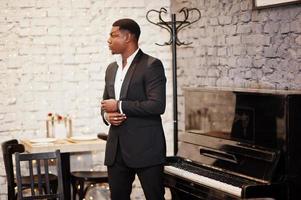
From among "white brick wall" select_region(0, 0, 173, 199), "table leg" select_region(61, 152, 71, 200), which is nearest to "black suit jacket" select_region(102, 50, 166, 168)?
"table leg" select_region(61, 152, 71, 200)

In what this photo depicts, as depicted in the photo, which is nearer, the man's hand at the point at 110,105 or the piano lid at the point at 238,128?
the piano lid at the point at 238,128

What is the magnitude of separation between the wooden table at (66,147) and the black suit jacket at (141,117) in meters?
1.14

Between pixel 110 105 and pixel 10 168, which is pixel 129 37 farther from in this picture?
pixel 10 168

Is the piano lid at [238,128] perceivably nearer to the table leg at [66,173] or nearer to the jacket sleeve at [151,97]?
the jacket sleeve at [151,97]

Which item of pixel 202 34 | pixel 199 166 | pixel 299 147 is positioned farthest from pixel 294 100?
pixel 202 34

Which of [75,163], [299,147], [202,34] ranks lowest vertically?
[75,163]

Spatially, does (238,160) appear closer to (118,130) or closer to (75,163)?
(118,130)

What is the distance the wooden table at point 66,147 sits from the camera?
489 centimetres

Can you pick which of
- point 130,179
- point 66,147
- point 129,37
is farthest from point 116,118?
point 66,147

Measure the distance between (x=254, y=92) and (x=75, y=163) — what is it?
2.58 metres

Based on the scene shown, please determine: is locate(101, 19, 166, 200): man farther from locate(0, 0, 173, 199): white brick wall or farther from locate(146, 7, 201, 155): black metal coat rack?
locate(0, 0, 173, 199): white brick wall

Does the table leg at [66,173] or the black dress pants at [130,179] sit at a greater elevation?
the black dress pants at [130,179]

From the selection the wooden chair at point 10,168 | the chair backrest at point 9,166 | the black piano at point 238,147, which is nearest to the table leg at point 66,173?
the wooden chair at point 10,168

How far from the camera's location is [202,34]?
5117 mm
